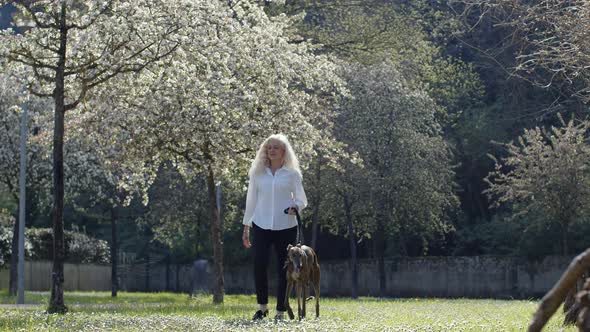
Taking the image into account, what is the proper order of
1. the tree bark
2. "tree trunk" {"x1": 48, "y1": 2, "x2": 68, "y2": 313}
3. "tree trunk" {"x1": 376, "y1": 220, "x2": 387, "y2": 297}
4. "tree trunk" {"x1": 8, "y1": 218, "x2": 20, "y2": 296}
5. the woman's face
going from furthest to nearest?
"tree trunk" {"x1": 376, "y1": 220, "x2": 387, "y2": 297} < "tree trunk" {"x1": 8, "y1": 218, "x2": 20, "y2": 296} < "tree trunk" {"x1": 48, "y1": 2, "x2": 68, "y2": 313} < the woman's face < the tree bark

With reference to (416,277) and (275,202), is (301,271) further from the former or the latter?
(416,277)

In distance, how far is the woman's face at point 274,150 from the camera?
492 inches

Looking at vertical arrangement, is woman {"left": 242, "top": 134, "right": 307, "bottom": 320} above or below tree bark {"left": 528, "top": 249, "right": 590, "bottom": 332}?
above

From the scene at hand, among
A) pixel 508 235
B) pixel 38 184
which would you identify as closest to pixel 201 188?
pixel 38 184

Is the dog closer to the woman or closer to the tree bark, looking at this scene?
the woman

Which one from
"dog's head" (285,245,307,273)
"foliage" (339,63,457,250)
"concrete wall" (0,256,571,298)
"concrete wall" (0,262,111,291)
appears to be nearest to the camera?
"dog's head" (285,245,307,273)

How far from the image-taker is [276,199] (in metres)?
12.5

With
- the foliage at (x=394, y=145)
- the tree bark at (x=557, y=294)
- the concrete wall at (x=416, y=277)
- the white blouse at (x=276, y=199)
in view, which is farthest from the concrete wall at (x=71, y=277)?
the tree bark at (x=557, y=294)

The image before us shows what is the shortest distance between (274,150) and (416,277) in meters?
32.9

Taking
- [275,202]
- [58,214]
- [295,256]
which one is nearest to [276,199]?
[275,202]

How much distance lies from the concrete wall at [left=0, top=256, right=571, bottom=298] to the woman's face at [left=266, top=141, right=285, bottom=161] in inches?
941

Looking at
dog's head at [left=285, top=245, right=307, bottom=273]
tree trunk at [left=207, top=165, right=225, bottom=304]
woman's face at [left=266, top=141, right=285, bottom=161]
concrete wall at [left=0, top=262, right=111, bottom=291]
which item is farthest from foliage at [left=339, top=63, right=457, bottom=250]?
dog's head at [left=285, top=245, right=307, bottom=273]

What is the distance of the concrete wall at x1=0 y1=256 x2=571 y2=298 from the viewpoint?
1605 inches

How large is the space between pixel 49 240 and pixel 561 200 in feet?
69.6
